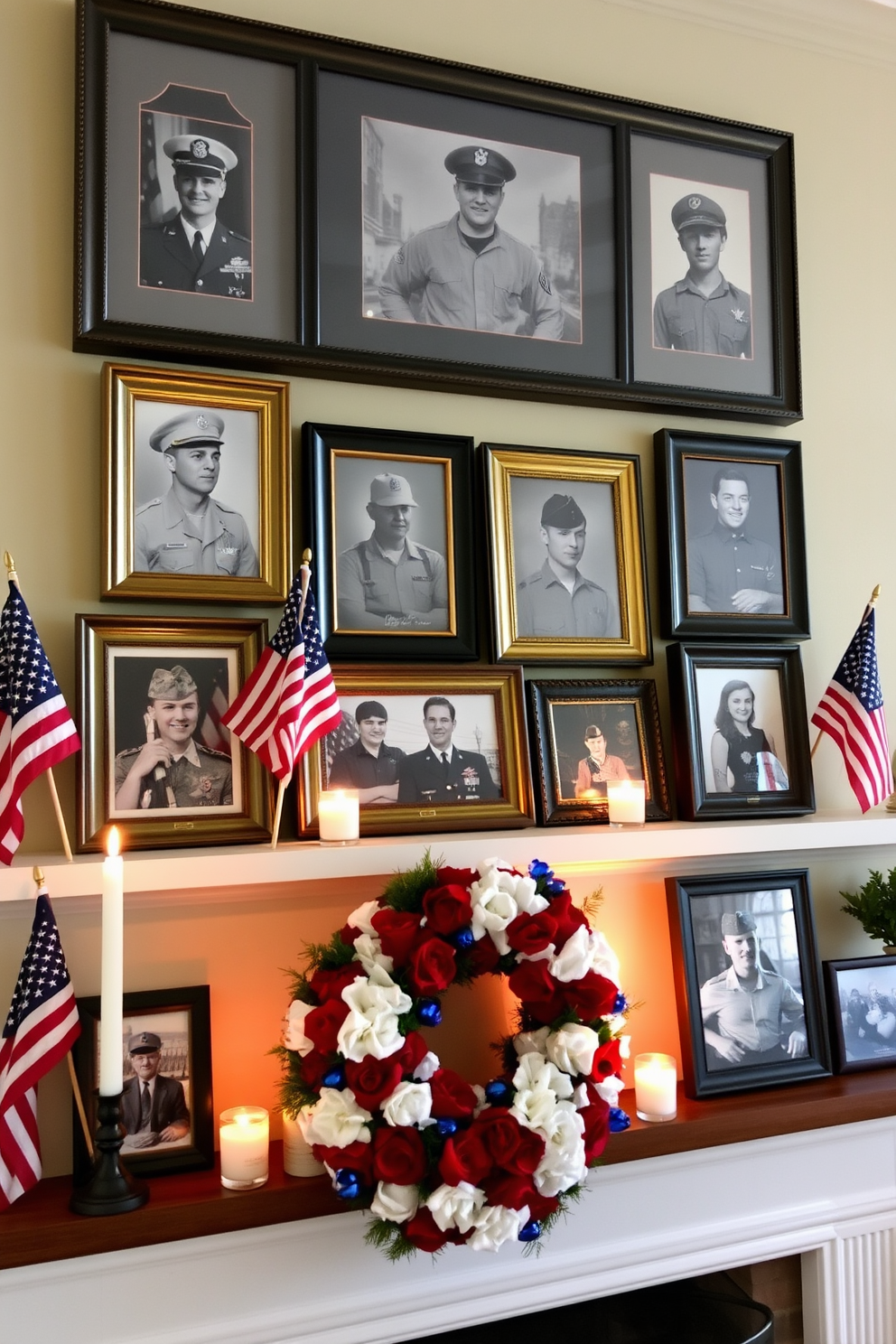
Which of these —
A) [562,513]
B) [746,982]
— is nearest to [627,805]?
[746,982]

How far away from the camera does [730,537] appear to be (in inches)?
104

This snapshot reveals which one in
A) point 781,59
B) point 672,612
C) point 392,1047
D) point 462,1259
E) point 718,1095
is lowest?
point 462,1259

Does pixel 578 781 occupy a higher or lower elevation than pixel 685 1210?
higher

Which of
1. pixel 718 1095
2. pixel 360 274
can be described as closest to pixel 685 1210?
pixel 718 1095

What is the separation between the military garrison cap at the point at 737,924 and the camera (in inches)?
94.4

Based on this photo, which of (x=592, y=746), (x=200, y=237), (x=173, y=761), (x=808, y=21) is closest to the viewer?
(x=173, y=761)

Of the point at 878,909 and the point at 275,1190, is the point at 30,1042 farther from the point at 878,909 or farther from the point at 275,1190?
the point at 878,909

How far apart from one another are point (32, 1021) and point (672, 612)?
167 cm

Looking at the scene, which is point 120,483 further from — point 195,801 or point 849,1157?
point 849,1157

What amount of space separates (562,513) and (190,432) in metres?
0.89

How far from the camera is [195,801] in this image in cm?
212

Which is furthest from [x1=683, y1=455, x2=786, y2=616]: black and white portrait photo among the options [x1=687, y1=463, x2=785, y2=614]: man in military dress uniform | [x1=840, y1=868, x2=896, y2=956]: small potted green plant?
[x1=840, y1=868, x2=896, y2=956]: small potted green plant

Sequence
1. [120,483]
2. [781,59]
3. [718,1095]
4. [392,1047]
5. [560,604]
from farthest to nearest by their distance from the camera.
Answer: [781,59] < [560,604] < [718,1095] < [120,483] < [392,1047]

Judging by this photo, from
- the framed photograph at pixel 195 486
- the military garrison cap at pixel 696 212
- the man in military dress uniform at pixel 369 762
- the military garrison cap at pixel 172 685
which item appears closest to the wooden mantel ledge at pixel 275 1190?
the man in military dress uniform at pixel 369 762
